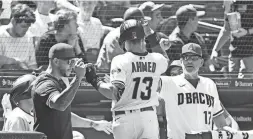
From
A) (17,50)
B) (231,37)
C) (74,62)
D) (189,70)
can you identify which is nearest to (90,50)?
(17,50)

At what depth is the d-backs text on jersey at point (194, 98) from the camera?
693 centimetres

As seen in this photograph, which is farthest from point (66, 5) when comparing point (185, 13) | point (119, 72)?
point (119, 72)

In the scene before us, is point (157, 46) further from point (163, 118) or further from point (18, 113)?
point (18, 113)

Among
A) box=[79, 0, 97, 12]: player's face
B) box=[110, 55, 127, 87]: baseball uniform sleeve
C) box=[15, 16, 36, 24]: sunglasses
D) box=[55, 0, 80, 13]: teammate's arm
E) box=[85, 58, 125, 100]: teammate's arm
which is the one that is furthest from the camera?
box=[79, 0, 97, 12]: player's face

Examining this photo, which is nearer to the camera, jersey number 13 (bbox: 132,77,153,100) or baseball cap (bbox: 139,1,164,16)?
jersey number 13 (bbox: 132,77,153,100)

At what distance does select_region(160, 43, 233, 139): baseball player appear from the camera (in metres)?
6.88

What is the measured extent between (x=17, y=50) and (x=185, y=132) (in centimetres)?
331

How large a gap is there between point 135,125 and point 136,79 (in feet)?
1.45

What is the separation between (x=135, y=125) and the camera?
20.8 ft

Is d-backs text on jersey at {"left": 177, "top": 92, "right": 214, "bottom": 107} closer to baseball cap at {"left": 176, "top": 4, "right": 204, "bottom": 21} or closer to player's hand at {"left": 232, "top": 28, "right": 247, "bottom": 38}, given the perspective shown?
baseball cap at {"left": 176, "top": 4, "right": 204, "bottom": 21}

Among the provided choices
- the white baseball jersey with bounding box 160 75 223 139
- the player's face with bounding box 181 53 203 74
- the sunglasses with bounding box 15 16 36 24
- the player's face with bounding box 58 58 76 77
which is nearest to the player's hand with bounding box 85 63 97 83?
the player's face with bounding box 58 58 76 77

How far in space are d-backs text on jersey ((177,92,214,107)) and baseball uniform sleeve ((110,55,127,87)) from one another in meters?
0.90

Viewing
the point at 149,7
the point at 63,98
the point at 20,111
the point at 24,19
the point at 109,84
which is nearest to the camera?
the point at 63,98

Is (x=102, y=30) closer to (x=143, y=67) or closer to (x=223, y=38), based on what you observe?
(x=223, y=38)
